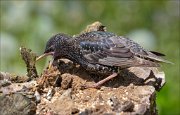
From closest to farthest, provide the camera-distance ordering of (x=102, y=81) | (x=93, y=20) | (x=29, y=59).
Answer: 1. (x=102, y=81)
2. (x=29, y=59)
3. (x=93, y=20)

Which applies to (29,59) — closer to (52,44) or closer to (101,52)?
(52,44)

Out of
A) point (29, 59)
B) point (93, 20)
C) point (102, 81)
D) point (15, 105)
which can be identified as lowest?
point (15, 105)

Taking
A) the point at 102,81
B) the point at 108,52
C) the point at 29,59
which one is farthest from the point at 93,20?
the point at 102,81

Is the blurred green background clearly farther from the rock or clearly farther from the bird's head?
the rock

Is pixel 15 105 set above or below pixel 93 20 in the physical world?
below

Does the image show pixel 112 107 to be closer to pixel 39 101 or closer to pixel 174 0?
pixel 39 101

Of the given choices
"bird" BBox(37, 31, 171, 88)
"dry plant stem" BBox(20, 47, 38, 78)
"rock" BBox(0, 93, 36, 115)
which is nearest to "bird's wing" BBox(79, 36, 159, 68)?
"bird" BBox(37, 31, 171, 88)
